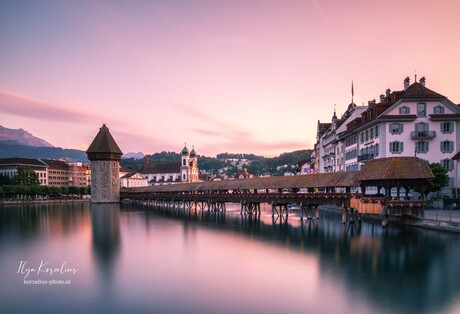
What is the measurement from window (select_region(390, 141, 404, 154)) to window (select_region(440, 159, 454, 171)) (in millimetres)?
4027

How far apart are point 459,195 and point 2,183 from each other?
95976 mm

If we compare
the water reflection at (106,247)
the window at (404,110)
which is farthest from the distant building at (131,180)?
the window at (404,110)

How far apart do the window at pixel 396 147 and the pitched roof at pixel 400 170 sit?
9.16 metres

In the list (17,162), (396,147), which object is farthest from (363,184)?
(17,162)

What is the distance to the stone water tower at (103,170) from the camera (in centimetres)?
8813

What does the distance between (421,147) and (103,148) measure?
218 ft

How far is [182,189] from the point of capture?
70.9 metres

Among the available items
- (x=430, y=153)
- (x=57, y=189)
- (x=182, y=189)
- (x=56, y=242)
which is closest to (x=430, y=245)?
(x=430, y=153)

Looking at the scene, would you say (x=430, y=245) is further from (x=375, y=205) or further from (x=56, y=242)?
(x=56, y=242)

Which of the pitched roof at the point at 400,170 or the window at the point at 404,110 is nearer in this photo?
the pitched roof at the point at 400,170

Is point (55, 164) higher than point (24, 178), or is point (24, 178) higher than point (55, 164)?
point (55, 164)

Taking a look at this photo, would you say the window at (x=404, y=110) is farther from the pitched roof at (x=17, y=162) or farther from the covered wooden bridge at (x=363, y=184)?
the pitched roof at (x=17, y=162)

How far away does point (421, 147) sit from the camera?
40.8 meters

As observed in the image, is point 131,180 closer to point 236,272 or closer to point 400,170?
point 400,170
